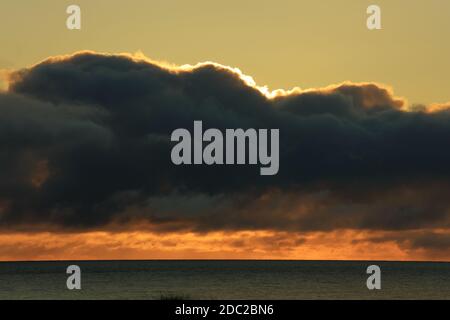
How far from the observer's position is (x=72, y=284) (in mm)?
178500

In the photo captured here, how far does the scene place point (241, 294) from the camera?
448 feet
